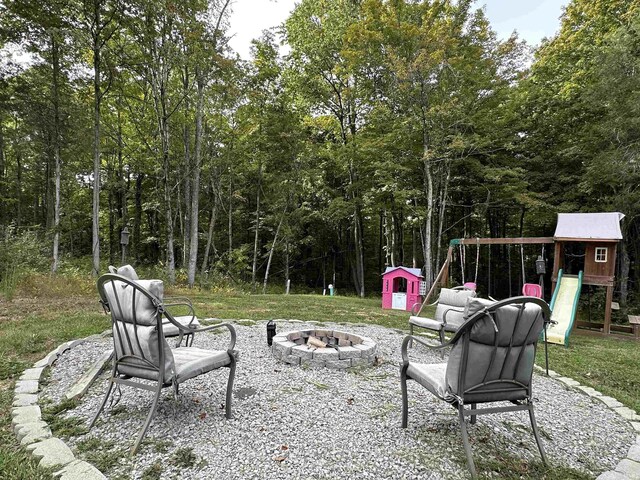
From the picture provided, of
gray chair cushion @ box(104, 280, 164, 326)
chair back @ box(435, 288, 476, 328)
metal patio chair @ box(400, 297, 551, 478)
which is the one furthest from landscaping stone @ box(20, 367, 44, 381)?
chair back @ box(435, 288, 476, 328)

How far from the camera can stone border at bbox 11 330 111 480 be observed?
154 centimetres

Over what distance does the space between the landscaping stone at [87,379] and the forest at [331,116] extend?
4.50 m

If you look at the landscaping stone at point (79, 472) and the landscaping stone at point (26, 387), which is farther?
the landscaping stone at point (26, 387)

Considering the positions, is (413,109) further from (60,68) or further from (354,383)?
(60,68)

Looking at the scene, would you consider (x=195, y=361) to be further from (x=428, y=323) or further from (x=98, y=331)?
(x=428, y=323)

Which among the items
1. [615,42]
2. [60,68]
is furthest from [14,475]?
[615,42]

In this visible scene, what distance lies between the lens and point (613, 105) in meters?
7.10

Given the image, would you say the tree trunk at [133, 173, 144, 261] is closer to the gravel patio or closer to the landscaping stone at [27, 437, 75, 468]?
the gravel patio

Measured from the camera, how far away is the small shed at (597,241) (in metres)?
5.95

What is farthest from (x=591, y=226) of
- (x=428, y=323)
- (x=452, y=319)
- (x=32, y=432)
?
(x=32, y=432)

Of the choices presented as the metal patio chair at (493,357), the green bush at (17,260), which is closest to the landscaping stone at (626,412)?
the metal patio chair at (493,357)

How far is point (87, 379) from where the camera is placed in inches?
102

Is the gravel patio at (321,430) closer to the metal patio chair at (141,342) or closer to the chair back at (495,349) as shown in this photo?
the metal patio chair at (141,342)

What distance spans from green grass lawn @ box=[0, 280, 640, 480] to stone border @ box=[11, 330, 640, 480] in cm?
5
